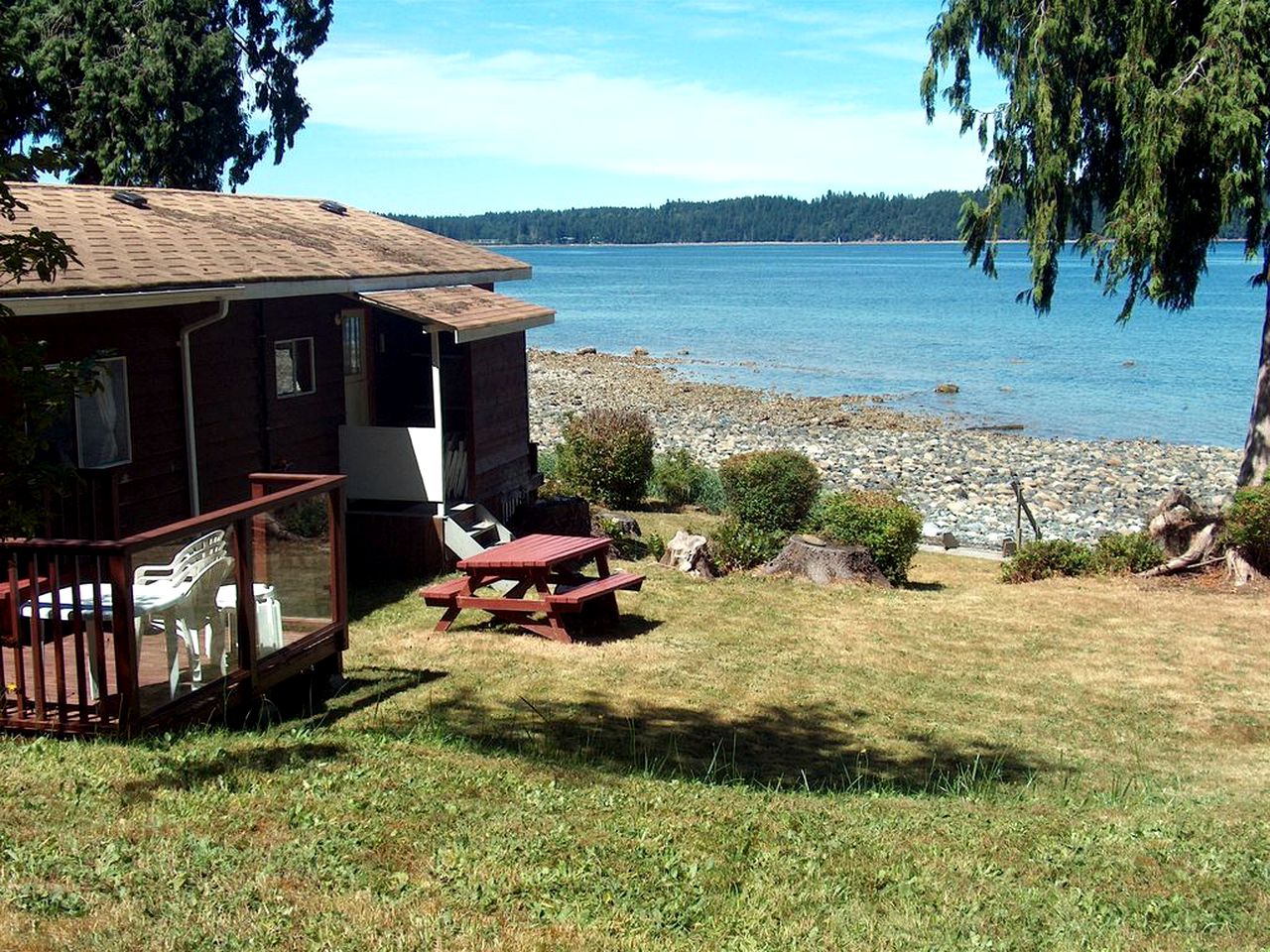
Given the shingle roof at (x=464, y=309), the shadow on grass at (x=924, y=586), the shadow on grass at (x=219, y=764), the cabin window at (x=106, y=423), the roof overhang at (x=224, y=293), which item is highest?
the roof overhang at (x=224, y=293)

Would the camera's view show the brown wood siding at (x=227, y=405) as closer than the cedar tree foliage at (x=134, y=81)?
Yes

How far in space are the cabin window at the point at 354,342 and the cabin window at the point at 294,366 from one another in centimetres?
108

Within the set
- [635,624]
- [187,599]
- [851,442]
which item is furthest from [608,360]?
[187,599]

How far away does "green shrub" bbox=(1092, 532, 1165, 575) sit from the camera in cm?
1658

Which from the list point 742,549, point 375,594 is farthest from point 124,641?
point 742,549

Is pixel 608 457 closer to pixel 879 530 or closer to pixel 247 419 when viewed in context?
pixel 879 530

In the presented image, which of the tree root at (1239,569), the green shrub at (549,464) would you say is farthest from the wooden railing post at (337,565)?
the green shrub at (549,464)

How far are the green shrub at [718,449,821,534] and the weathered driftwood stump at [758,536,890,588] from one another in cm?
183

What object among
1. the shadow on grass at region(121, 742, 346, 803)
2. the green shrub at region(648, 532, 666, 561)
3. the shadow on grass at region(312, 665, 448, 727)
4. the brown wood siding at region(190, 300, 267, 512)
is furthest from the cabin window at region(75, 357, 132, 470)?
the green shrub at region(648, 532, 666, 561)

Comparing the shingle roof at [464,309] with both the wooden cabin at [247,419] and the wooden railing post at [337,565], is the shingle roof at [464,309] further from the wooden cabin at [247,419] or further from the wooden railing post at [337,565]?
the wooden railing post at [337,565]

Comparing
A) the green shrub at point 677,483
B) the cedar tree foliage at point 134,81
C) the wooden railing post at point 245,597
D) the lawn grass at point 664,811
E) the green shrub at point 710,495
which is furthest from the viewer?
the cedar tree foliage at point 134,81

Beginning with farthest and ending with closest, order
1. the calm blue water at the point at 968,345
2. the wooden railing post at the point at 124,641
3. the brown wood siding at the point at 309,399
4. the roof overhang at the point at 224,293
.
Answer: the calm blue water at the point at 968,345
the brown wood siding at the point at 309,399
the roof overhang at the point at 224,293
the wooden railing post at the point at 124,641

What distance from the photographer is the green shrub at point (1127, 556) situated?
1658cm

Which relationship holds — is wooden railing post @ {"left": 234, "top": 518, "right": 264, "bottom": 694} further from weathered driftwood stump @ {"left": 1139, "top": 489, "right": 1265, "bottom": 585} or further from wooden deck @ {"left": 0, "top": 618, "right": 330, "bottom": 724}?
weathered driftwood stump @ {"left": 1139, "top": 489, "right": 1265, "bottom": 585}
